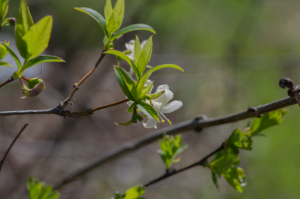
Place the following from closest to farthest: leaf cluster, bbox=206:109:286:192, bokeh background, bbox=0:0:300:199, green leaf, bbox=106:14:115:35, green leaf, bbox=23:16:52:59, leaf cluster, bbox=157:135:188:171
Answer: green leaf, bbox=23:16:52:59 < green leaf, bbox=106:14:115:35 < leaf cluster, bbox=206:109:286:192 < leaf cluster, bbox=157:135:188:171 < bokeh background, bbox=0:0:300:199

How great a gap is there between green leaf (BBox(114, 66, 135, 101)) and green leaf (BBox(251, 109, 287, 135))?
353 mm

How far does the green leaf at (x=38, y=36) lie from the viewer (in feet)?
1.11

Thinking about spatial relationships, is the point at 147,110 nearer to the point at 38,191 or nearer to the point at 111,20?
the point at 111,20

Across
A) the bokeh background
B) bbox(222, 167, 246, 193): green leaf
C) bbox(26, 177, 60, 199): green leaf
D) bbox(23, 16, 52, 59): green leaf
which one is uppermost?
bbox(23, 16, 52, 59): green leaf

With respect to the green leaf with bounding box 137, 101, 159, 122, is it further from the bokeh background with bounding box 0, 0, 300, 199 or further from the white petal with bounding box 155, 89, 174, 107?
the bokeh background with bounding box 0, 0, 300, 199

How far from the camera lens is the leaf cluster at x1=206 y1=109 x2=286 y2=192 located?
1.82ft

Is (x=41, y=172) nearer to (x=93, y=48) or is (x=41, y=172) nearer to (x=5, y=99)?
(x=5, y=99)

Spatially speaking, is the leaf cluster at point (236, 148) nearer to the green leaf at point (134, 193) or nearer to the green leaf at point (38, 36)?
the green leaf at point (134, 193)

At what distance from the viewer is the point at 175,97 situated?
92.5 inches

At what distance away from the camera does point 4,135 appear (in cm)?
178

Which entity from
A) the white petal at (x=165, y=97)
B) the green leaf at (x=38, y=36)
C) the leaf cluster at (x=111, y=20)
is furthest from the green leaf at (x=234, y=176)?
the green leaf at (x=38, y=36)

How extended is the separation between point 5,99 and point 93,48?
842 millimetres

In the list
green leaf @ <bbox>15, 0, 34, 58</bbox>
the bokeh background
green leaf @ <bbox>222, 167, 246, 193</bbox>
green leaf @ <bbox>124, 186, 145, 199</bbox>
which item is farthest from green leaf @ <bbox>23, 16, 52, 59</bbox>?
the bokeh background

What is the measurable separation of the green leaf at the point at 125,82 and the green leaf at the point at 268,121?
353 millimetres
